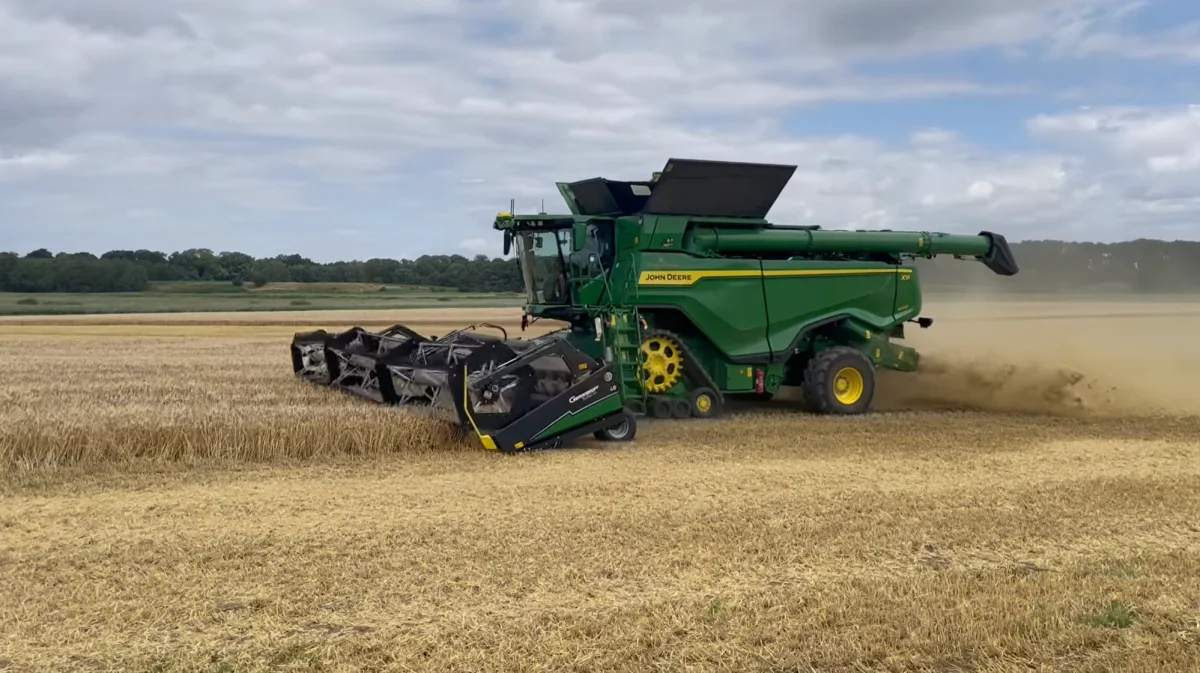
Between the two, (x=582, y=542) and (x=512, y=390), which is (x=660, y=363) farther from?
(x=582, y=542)

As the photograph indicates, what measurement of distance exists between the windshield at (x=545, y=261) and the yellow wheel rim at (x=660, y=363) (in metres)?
1.18

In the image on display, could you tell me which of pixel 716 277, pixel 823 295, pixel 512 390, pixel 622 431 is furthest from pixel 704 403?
pixel 512 390

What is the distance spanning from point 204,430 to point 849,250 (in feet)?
25.0

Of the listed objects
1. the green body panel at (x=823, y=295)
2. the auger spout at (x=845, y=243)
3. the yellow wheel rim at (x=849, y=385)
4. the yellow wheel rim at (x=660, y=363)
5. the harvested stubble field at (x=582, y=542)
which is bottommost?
the harvested stubble field at (x=582, y=542)

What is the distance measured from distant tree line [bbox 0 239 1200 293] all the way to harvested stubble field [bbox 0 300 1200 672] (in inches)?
181

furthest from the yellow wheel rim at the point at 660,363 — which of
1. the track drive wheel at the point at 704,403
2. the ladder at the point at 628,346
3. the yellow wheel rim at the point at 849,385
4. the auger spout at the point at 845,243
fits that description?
the yellow wheel rim at the point at 849,385

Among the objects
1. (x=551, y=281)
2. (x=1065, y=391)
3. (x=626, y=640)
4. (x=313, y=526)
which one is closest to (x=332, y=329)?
(x=551, y=281)

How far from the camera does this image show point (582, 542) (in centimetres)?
583

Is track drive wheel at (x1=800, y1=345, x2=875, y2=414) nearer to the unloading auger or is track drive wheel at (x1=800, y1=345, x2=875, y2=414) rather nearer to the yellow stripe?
the yellow stripe

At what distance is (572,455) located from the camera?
8.91m

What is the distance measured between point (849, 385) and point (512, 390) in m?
4.86

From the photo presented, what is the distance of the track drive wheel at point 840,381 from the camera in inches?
478

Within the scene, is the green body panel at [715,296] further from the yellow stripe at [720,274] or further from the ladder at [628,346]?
the ladder at [628,346]

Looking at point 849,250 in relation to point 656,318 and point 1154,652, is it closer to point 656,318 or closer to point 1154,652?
point 656,318
